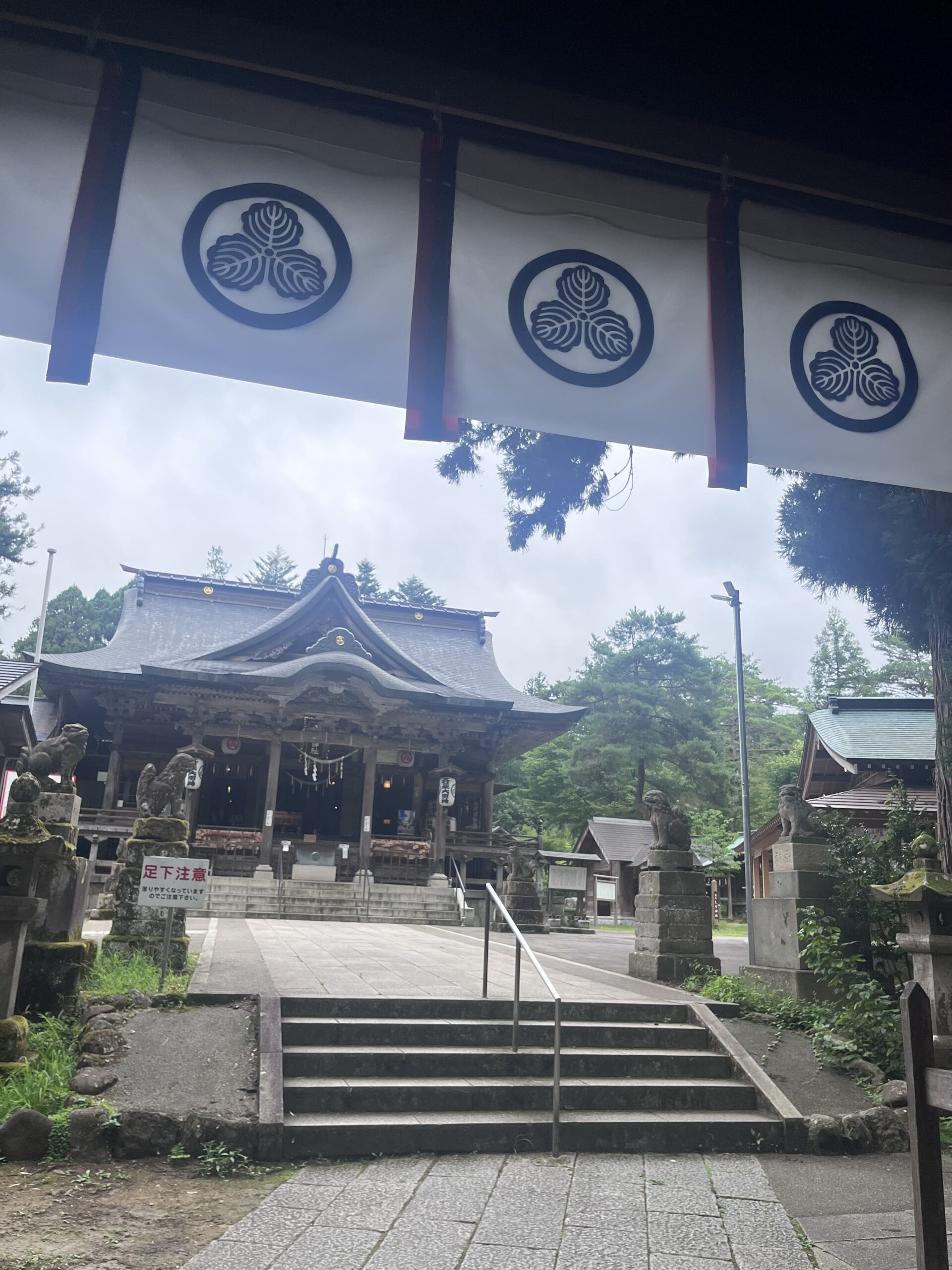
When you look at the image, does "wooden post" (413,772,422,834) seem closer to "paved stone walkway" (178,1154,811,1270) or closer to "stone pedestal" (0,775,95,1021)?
"stone pedestal" (0,775,95,1021)

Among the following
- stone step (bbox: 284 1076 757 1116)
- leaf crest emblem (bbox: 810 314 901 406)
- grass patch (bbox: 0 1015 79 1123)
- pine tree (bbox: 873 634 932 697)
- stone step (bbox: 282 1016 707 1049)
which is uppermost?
pine tree (bbox: 873 634 932 697)

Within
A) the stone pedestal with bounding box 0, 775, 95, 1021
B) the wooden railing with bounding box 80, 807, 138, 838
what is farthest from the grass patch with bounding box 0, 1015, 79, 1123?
the wooden railing with bounding box 80, 807, 138, 838

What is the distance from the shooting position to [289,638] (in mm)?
25922

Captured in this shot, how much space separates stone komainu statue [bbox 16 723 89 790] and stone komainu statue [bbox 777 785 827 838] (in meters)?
6.80

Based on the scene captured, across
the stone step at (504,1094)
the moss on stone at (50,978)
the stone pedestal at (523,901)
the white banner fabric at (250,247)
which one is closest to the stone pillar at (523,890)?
the stone pedestal at (523,901)

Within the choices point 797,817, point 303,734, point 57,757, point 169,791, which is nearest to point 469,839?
point 303,734

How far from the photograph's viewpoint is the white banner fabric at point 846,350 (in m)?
2.37

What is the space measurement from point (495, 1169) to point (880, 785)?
44.8ft

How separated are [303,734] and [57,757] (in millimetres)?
15698

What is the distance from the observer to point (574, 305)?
7.55 ft

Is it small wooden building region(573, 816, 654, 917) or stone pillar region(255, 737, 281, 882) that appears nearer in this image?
stone pillar region(255, 737, 281, 882)

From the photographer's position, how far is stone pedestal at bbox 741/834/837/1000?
27.7 feet

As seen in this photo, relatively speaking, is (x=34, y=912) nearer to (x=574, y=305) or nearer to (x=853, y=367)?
(x=574, y=305)

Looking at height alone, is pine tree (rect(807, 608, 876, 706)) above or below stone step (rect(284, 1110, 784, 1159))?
above
